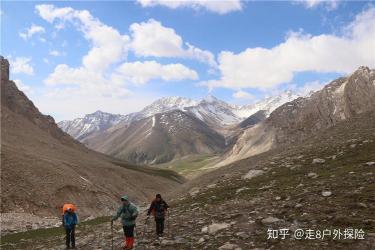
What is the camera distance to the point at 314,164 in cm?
3297

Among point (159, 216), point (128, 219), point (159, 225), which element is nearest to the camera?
point (128, 219)

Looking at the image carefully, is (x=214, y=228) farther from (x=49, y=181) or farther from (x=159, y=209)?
(x=49, y=181)

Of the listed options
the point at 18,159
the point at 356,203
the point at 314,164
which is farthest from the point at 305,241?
the point at 18,159

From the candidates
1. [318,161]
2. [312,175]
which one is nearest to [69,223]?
[312,175]

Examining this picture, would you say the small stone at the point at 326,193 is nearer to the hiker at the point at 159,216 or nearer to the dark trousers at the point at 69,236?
the hiker at the point at 159,216

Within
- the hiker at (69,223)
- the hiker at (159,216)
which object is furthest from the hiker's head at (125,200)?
the hiker at (69,223)

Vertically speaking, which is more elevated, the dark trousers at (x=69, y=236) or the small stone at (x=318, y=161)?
the small stone at (x=318, y=161)

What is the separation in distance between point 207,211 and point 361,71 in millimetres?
122387

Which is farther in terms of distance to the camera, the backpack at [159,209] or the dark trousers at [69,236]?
the dark trousers at [69,236]

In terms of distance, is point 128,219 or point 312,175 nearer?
point 128,219

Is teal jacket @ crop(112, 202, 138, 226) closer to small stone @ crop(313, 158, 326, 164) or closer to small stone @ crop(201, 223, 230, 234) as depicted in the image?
small stone @ crop(201, 223, 230, 234)

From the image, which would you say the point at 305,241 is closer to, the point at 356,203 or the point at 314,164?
the point at 356,203

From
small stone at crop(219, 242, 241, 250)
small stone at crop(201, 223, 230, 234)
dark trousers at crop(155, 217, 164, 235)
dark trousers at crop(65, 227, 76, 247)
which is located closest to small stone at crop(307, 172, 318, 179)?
small stone at crop(201, 223, 230, 234)

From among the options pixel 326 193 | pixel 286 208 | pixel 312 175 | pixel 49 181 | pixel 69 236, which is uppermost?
pixel 49 181
